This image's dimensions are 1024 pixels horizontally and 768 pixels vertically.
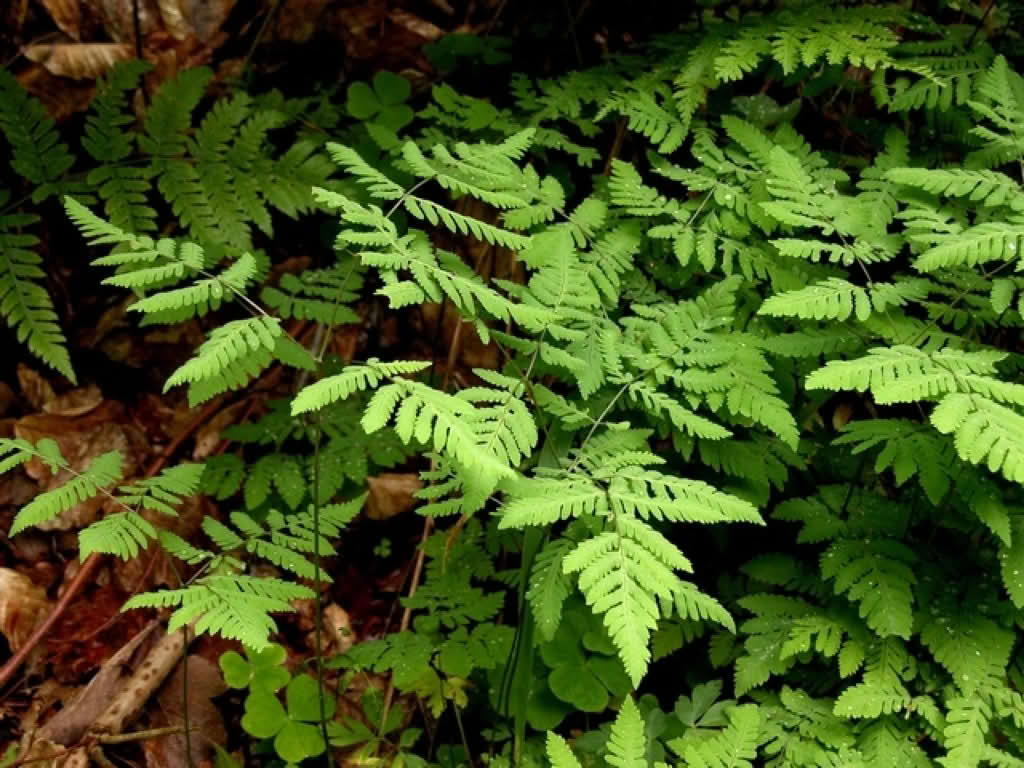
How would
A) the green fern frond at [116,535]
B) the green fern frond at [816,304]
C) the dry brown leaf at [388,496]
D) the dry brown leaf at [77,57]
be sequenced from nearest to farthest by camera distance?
1. the green fern frond at [116,535]
2. the green fern frond at [816,304]
3. the dry brown leaf at [388,496]
4. the dry brown leaf at [77,57]

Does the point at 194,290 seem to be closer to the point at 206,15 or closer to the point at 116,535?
the point at 116,535

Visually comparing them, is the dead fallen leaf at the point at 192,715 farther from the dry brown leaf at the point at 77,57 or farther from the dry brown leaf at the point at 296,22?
the dry brown leaf at the point at 296,22

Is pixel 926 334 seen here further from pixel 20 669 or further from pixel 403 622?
pixel 20 669

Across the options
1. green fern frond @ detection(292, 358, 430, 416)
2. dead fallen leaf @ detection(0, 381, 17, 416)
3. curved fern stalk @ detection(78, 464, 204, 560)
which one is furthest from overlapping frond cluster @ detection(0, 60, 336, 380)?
green fern frond @ detection(292, 358, 430, 416)

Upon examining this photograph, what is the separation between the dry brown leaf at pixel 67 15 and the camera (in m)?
3.88

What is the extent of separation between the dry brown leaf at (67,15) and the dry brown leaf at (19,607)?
239 centimetres

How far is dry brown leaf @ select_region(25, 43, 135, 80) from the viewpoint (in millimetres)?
3717

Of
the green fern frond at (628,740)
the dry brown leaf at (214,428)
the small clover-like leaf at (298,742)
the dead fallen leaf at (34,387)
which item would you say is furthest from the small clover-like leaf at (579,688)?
the dead fallen leaf at (34,387)

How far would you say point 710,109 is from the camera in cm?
348

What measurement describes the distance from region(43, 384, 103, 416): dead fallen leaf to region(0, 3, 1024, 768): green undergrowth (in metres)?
0.41

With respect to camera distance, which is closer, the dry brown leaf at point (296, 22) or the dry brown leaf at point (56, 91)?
the dry brown leaf at point (56, 91)

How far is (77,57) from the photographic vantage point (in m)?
3.76

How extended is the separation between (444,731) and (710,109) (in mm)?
2567

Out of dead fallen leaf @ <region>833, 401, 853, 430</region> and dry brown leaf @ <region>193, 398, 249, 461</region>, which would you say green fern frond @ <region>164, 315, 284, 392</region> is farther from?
dead fallen leaf @ <region>833, 401, 853, 430</region>
